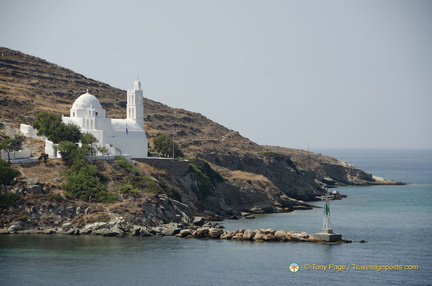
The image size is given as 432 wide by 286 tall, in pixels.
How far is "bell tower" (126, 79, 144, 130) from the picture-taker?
123m

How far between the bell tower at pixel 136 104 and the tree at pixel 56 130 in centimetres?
1177

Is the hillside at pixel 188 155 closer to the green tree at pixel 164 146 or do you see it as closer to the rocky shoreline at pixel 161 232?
the rocky shoreline at pixel 161 232

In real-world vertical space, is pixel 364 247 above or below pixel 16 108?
below

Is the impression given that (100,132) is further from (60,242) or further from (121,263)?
(121,263)

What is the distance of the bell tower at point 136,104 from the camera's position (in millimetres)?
122812

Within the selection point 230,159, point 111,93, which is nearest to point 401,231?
point 230,159

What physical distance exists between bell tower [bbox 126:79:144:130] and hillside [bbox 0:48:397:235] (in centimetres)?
1128

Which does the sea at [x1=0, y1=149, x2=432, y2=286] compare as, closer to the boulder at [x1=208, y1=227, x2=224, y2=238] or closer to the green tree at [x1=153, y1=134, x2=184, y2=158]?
the boulder at [x1=208, y1=227, x2=224, y2=238]

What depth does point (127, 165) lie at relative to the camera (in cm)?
10912

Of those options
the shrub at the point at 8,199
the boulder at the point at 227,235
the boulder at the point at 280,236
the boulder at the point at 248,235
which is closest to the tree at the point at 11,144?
the shrub at the point at 8,199

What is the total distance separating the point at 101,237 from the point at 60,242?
565 centimetres

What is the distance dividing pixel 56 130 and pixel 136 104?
1565 centimetres

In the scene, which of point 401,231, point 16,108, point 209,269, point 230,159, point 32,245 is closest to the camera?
point 209,269

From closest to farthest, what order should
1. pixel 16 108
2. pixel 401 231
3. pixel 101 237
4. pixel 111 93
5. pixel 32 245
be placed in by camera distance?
1. pixel 32 245
2. pixel 101 237
3. pixel 401 231
4. pixel 16 108
5. pixel 111 93
